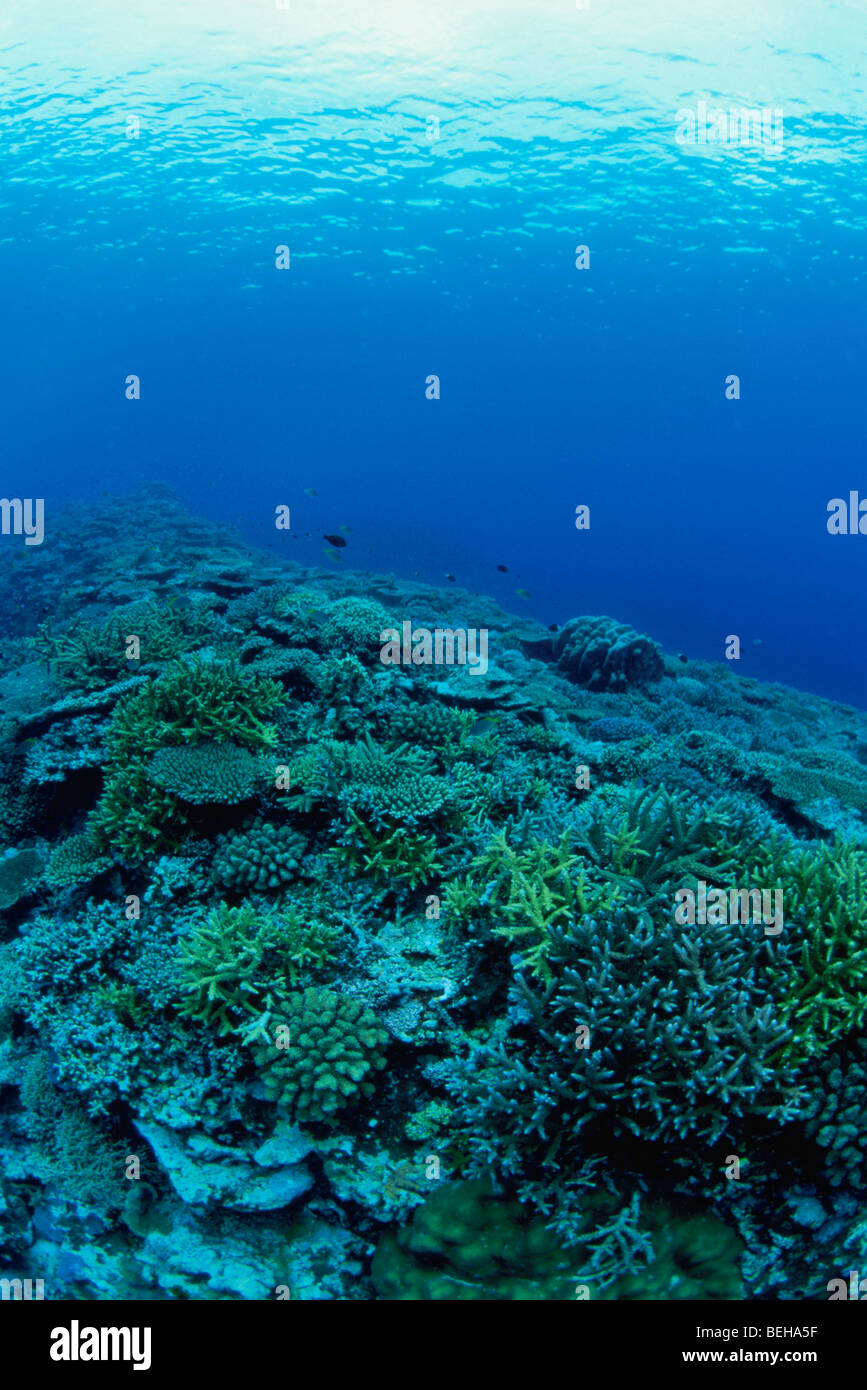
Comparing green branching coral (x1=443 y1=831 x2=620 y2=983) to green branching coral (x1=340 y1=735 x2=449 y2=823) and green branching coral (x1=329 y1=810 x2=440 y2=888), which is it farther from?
green branching coral (x1=340 y1=735 x2=449 y2=823)

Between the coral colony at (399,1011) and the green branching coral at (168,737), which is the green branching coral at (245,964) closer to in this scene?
the coral colony at (399,1011)

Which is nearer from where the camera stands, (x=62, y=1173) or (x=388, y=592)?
(x=62, y=1173)

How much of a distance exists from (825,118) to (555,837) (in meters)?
33.6

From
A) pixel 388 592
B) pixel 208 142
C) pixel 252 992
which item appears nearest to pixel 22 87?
pixel 208 142

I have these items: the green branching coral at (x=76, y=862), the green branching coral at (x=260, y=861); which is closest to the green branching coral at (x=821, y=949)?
the green branching coral at (x=260, y=861)

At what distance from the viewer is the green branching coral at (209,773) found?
5941mm

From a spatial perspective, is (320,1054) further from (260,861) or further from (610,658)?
(610,658)

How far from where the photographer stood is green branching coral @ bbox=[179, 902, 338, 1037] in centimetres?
478

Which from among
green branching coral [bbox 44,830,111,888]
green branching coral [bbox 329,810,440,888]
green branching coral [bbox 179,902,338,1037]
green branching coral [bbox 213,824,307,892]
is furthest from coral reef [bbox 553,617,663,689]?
green branching coral [bbox 44,830,111,888]

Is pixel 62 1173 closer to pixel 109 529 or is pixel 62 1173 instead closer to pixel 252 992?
pixel 252 992

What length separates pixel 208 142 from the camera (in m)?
33.2

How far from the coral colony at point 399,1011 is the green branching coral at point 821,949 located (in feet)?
0.08

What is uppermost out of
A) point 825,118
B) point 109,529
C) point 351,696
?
point 825,118

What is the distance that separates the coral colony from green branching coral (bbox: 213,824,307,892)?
3 cm
